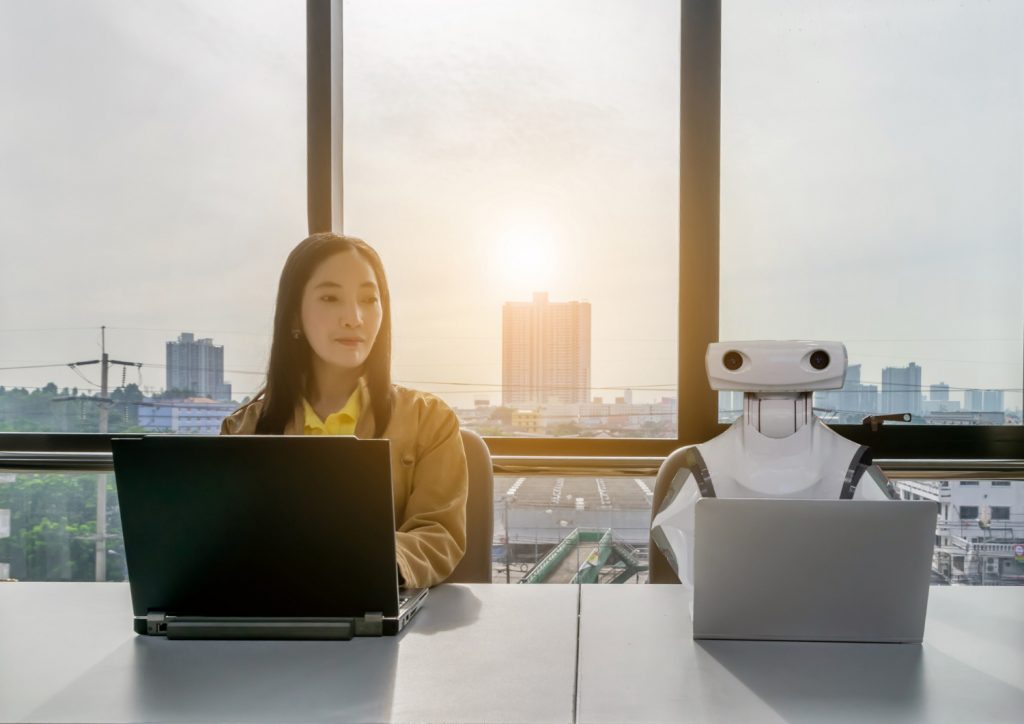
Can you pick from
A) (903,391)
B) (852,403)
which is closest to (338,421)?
(852,403)

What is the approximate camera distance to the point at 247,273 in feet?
8.18

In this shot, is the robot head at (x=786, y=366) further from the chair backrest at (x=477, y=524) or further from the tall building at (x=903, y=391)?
the tall building at (x=903, y=391)

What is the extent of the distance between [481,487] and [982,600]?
3.11 ft

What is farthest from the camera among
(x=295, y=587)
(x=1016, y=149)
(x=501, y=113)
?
(x=501, y=113)

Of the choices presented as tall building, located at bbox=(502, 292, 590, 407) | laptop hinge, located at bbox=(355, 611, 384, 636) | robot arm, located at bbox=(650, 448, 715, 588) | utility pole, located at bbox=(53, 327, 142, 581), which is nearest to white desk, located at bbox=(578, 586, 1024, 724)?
robot arm, located at bbox=(650, 448, 715, 588)

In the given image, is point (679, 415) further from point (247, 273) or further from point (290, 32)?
point (290, 32)

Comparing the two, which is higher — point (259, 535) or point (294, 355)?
point (294, 355)

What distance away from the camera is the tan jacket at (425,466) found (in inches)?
55.4

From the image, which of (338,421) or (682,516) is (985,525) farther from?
(338,421)

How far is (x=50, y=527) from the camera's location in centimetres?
246

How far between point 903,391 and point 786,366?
1185 mm

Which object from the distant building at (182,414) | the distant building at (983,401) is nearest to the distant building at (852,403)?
the distant building at (983,401)

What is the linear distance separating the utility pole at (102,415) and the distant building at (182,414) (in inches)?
4.5

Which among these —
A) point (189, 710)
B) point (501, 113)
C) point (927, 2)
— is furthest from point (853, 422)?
point (189, 710)
